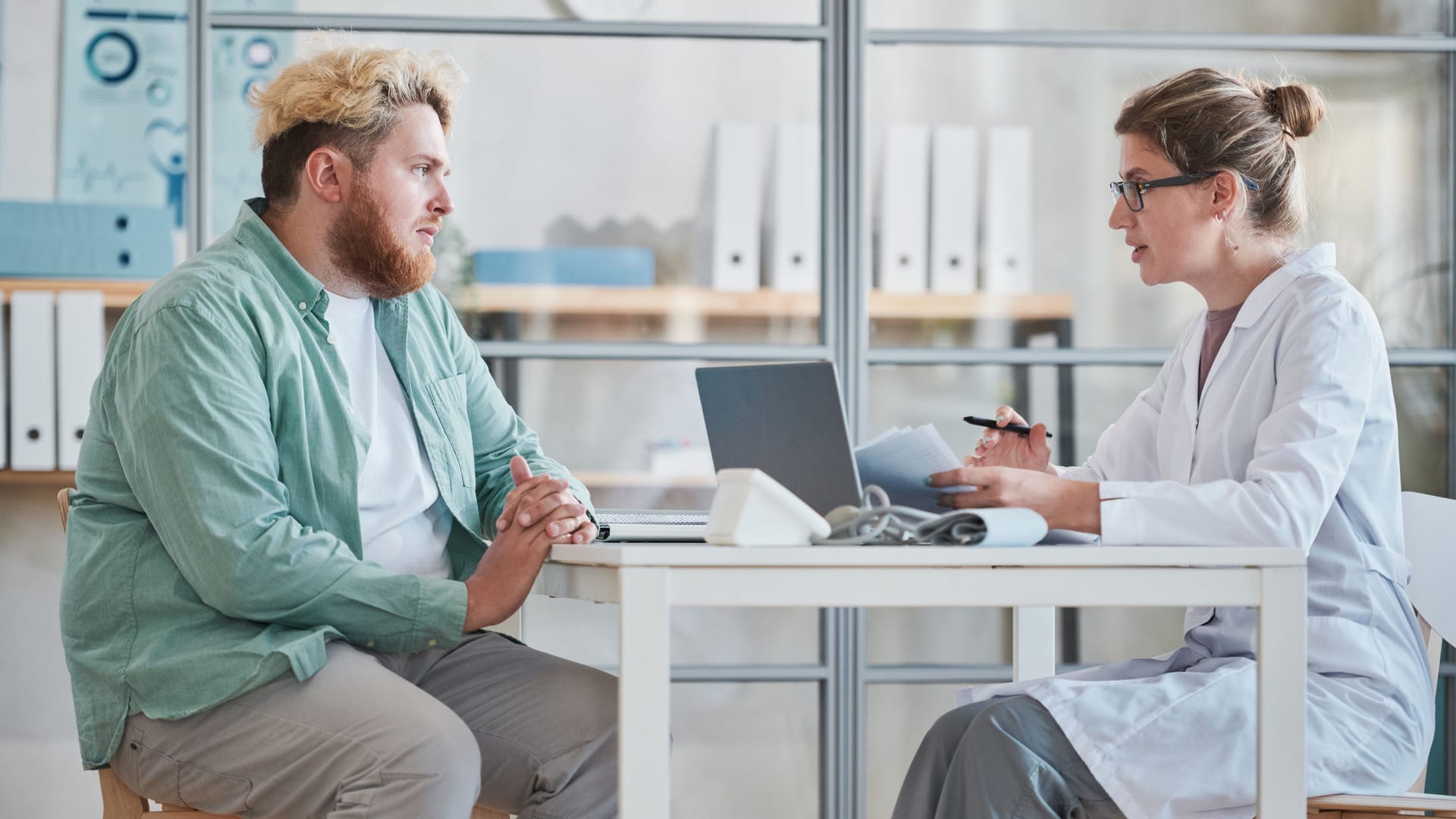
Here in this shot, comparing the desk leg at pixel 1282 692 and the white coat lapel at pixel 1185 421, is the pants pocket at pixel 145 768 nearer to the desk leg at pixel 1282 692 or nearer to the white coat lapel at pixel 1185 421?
the desk leg at pixel 1282 692

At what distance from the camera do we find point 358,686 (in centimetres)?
136

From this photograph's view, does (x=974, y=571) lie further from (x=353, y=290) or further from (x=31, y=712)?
(x=31, y=712)

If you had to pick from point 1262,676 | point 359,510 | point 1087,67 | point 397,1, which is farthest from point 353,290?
point 1087,67

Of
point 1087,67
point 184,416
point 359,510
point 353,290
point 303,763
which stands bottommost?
point 303,763

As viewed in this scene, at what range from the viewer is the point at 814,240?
2.81m

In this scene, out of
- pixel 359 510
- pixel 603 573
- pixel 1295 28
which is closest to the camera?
pixel 603 573

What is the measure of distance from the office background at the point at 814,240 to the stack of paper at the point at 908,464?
141 centimetres

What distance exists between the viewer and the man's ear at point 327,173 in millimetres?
1705

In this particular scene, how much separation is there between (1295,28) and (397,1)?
1976mm

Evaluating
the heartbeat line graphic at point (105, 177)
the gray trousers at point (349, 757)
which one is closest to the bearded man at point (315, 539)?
the gray trousers at point (349, 757)

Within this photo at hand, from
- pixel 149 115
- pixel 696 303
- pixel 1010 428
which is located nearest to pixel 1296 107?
pixel 1010 428

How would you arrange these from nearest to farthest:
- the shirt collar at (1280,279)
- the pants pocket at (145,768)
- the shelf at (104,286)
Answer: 1. the pants pocket at (145,768)
2. the shirt collar at (1280,279)
3. the shelf at (104,286)

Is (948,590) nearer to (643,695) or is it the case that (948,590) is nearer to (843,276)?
(643,695)

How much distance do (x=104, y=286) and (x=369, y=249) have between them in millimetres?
1328
